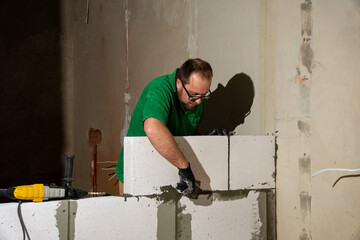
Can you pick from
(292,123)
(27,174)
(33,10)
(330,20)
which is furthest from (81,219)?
(33,10)

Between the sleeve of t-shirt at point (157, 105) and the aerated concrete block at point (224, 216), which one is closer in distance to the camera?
the sleeve of t-shirt at point (157, 105)

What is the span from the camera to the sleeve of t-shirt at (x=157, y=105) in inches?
82.4

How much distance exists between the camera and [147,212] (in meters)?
2.14

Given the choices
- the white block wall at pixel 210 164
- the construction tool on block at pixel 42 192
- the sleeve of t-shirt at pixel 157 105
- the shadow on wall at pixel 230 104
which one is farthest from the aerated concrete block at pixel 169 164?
the shadow on wall at pixel 230 104

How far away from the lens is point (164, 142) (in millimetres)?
1993

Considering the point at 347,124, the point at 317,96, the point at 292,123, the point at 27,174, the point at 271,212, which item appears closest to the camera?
the point at 347,124

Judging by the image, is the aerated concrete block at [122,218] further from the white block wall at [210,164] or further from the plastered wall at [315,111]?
the plastered wall at [315,111]

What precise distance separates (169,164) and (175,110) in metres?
0.39

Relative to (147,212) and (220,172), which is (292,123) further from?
(147,212)

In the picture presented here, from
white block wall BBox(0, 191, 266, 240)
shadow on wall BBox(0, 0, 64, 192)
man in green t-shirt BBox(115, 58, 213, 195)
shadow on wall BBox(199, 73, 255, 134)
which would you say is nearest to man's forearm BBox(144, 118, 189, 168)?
man in green t-shirt BBox(115, 58, 213, 195)

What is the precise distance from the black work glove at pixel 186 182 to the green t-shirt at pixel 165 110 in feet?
0.93

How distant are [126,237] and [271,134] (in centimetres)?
104

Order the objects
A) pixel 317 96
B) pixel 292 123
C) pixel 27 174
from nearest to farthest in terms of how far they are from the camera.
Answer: pixel 317 96 → pixel 292 123 → pixel 27 174

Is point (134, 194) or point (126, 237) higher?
point (134, 194)
